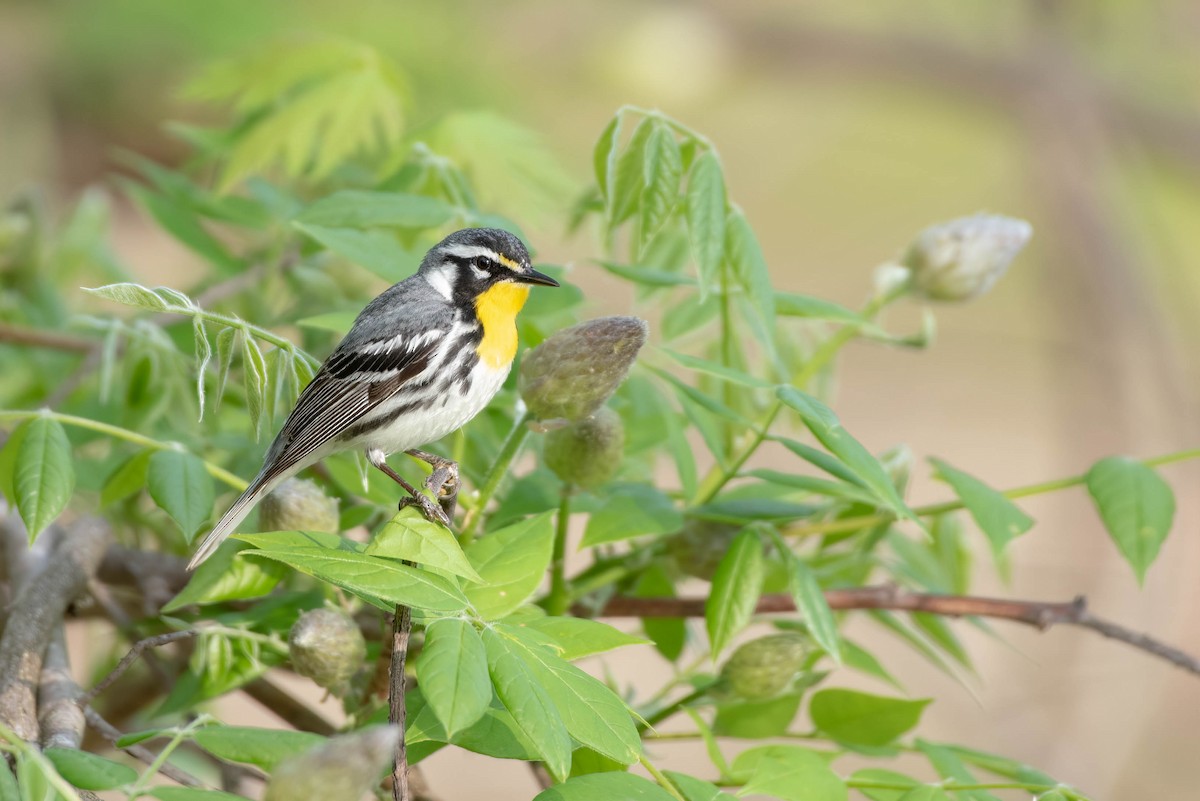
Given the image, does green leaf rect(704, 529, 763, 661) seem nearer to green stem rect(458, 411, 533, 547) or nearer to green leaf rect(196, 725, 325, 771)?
green stem rect(458, 411, 533, 547)

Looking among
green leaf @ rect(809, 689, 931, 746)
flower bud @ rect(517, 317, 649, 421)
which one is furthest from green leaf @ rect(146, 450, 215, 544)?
green leaf @ rect(809, 689, 931, 746)

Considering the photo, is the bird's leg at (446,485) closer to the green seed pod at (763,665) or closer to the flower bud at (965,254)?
the green seed pod at (763,665)

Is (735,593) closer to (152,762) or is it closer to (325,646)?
(325,646)

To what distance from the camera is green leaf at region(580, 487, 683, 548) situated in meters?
0.75

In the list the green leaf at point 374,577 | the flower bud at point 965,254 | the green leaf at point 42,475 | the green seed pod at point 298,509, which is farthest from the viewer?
the flower bud at point 965,254

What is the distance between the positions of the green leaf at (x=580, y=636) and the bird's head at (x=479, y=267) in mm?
353

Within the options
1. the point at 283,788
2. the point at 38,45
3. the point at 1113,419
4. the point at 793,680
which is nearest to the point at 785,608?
the point at 793,680

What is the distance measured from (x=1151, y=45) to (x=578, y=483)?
284 cm

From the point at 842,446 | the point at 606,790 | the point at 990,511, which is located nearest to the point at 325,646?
the point at 606,790

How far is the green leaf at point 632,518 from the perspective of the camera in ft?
2.47

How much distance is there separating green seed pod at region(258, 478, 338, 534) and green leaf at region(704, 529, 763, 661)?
0.82 feet

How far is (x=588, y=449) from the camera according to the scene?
30.8 inches

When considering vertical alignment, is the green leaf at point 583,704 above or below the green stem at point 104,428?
above

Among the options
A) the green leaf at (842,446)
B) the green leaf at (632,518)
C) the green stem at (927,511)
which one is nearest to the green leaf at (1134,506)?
the green stem at (927,511)
